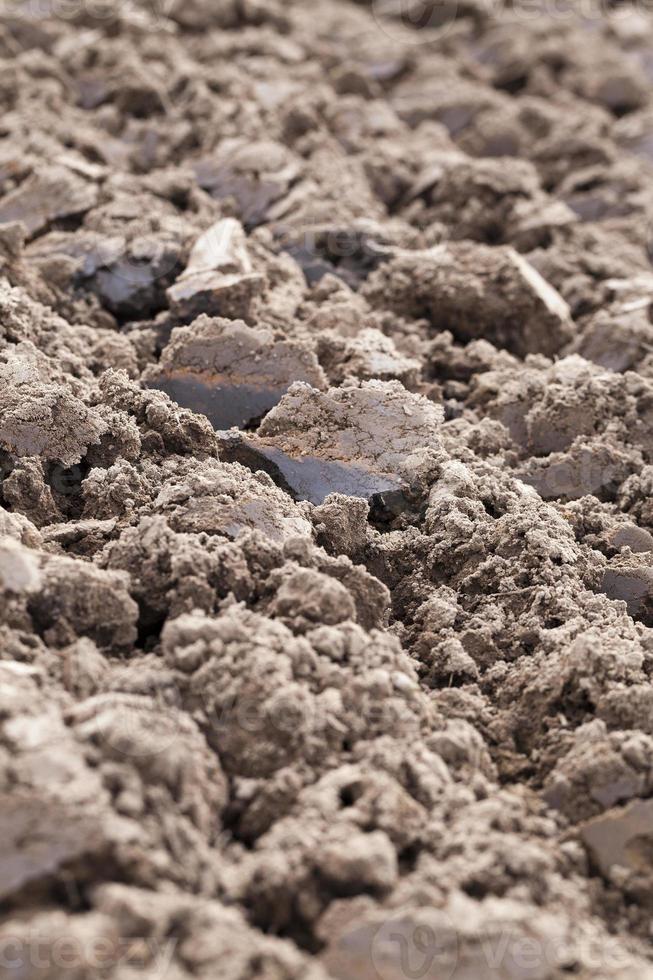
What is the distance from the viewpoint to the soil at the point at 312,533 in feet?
7.07

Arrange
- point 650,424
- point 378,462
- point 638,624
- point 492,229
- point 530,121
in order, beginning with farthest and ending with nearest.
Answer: point 530,121 < point 492,229 < point 650,424 < point 378,462 < point 638,624

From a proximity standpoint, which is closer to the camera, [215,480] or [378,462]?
[215,480]

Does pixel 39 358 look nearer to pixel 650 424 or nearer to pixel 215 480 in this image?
pixel 215 480

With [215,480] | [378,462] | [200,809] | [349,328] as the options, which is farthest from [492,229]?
[200,809]

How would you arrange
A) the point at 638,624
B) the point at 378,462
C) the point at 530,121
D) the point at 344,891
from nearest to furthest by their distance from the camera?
1. the point at 344,891
2. the point at 638,624
3. the point at 378,462
4. the point at 530,121

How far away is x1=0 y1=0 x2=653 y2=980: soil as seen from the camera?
2.16 meters

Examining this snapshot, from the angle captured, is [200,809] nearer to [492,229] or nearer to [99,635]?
[99,635]

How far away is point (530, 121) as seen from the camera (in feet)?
20.5

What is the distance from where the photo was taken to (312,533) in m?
3.13

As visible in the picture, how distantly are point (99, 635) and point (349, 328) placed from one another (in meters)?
1.82

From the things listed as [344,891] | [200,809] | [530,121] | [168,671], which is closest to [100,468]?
[168,671]

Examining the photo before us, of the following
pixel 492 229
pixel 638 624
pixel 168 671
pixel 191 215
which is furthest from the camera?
pixel 492 229

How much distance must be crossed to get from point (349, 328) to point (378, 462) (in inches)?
33.7

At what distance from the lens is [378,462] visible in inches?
136
